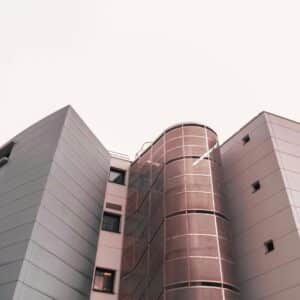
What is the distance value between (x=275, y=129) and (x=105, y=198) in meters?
11.9

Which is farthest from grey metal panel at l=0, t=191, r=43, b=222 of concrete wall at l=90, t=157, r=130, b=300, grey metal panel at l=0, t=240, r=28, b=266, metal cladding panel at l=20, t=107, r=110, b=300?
concrete wall at l=90, t=157, r=130, b=300

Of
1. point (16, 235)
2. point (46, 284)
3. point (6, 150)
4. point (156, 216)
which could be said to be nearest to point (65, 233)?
point (16, 235)

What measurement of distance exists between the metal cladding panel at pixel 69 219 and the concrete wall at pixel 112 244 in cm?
39

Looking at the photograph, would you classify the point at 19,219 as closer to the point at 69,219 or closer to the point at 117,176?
the point at 69,219

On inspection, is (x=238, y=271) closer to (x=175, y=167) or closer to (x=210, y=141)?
(x=175, y=167)

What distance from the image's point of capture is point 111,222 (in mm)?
23078

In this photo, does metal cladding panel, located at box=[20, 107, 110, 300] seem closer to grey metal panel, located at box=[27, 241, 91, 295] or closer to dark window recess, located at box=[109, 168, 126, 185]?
grey metal panel, located at box=[27, 241, 91, 295]

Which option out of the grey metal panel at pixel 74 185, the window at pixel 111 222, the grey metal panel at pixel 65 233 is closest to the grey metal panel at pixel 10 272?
the grey metal panel at pixel 65 233

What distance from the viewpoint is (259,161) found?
65.7 ft

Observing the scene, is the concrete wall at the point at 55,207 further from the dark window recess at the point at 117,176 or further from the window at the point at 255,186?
the window at the point at 255,186

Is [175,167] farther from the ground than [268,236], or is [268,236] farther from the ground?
[175,167]

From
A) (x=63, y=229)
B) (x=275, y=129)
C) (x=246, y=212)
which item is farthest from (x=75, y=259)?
(x=275, y=129)

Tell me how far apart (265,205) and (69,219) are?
35.3 feet

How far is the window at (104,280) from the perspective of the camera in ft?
64.2
